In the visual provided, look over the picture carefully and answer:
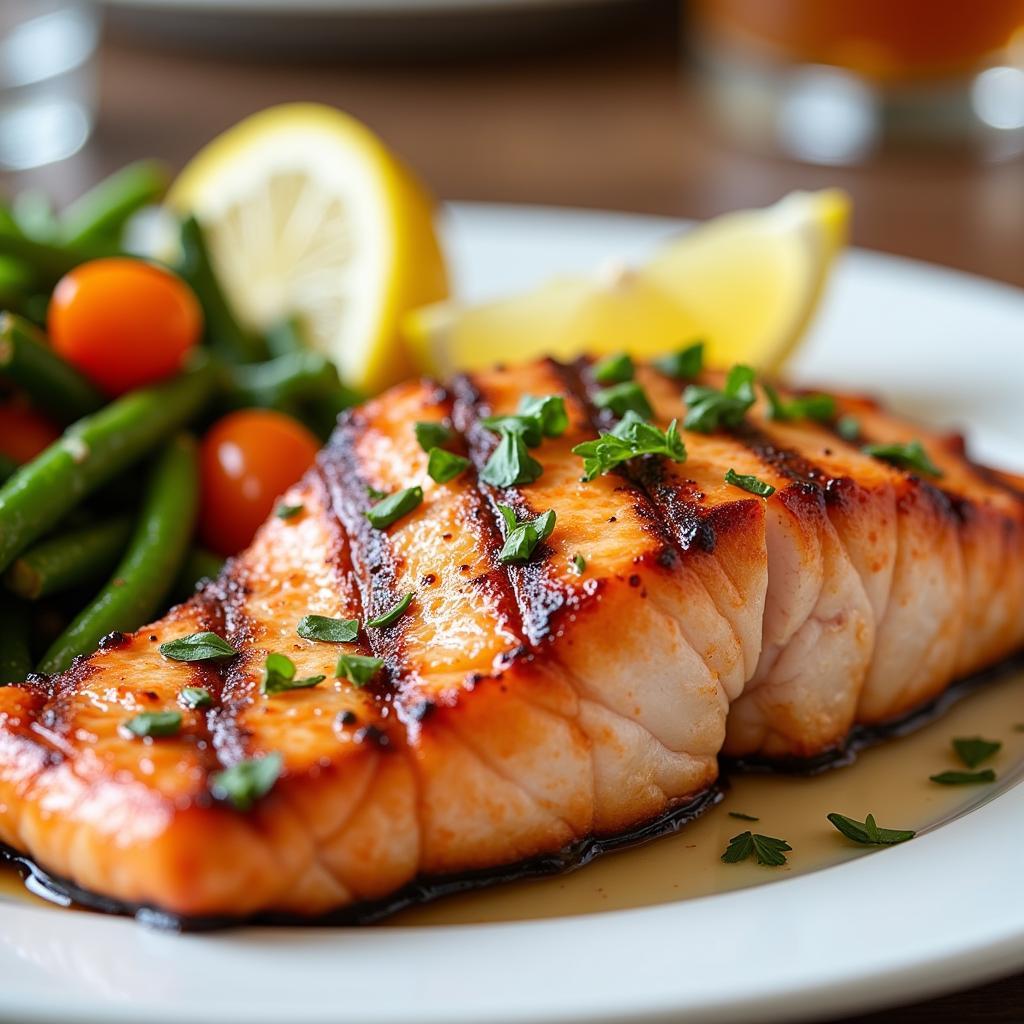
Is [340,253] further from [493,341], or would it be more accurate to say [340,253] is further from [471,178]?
[471,178]

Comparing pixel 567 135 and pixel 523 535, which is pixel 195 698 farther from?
pixel 567 135

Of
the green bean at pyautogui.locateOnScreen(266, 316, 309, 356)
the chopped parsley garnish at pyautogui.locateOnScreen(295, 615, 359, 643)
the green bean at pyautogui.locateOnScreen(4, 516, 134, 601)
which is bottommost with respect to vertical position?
the green bean at pyautogui.locateOnScreen(4, 516, 134, 601)

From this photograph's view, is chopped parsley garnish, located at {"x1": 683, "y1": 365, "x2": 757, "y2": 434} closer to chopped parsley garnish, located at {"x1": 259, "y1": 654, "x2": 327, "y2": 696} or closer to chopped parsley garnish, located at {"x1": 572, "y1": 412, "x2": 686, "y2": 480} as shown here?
chopped parsley garnish, located at {"x1": 572, "y1": 412, "x2": 686, "y2": 480}

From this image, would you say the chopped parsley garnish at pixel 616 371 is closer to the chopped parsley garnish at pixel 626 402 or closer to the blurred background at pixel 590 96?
the chopped parsley garnish at pixel 626 402

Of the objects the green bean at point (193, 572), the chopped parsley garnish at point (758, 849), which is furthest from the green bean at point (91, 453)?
the chopped parsley garnish at point (758, 849)

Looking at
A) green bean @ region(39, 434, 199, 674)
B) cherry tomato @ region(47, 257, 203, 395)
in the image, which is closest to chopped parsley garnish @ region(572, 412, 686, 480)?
green bean @ region(39, 434, 199, 674)
